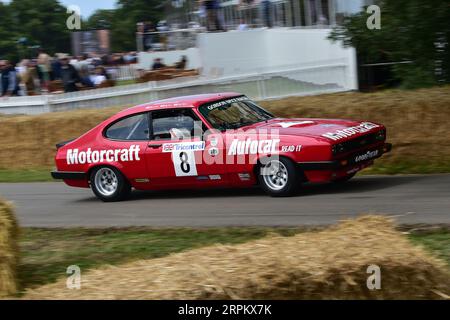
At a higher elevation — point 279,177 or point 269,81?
point 269,81

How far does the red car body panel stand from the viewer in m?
9.61

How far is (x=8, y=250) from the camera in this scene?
587 centimetres

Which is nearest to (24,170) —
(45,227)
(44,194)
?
(44,194)

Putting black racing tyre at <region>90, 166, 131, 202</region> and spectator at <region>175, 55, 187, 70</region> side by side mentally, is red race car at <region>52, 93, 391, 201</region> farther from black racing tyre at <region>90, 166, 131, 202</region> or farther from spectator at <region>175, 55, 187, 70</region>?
spectator at <region>175, 55, 187, 70</region>

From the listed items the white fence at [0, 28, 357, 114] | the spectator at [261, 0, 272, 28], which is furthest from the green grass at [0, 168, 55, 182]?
the spectator at [261, 0, 272, 28]

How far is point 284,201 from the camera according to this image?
31.7 feet

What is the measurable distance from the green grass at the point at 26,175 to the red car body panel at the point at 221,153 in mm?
2985

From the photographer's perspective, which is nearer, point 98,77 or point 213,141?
point 213,141

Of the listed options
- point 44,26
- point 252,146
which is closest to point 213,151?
point 252,146

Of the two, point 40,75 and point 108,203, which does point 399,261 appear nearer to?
point 108,203

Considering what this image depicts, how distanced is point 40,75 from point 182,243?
50.0 ft

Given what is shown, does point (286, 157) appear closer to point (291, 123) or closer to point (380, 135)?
point (291, 123)

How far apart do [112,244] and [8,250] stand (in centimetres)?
217

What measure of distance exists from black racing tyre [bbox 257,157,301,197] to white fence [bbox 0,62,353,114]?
825 centimetres
